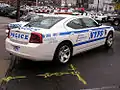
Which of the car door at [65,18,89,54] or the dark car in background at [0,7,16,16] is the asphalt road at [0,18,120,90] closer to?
the car door at [65,18,89,54]

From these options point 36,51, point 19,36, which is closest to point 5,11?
point 19,36

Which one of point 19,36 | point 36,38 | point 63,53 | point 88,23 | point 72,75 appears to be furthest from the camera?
point 88,23

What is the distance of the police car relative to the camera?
18.3 feet

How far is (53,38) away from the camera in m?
5.76

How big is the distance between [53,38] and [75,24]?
4.20 feet

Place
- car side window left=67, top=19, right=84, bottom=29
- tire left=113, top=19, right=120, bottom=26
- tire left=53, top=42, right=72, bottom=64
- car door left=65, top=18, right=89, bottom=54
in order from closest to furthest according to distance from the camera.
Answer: tire left=53, top=42, right=72, bottom=64
car door left=65, top=18, right=89, bottom=54
car side window left=67, top=19, right=84, bottom=29
tire left=113, top=19, right=120, bottom=26

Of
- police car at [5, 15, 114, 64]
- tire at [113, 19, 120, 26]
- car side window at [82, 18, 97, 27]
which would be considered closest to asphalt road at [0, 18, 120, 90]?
police car at [5, 15, 114, 64]

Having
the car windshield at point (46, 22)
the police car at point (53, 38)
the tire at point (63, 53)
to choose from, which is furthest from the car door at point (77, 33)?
the car windshield at point (46, 22)

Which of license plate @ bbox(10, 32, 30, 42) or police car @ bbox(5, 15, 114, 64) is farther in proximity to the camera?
license plate @ bbox(10, 32, 30, 42)

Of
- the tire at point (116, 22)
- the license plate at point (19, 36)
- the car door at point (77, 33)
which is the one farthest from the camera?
the tire at point (116, 22)

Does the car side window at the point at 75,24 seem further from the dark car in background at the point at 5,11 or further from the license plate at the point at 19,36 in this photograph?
the dark car in background at the point at 5,11

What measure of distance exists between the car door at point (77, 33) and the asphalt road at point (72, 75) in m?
0.47

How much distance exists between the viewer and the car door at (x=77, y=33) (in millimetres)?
6450

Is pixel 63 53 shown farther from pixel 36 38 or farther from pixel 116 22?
pixel 116 22
